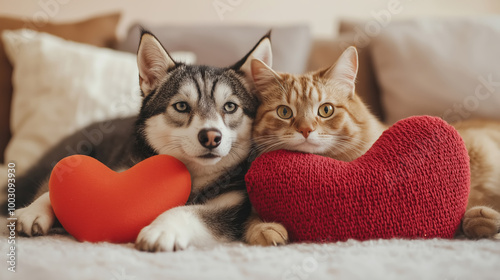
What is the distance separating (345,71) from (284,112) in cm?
24

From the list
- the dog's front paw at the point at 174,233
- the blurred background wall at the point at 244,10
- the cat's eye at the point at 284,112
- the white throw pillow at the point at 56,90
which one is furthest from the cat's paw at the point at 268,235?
the blurred background wall at the point at 244,10

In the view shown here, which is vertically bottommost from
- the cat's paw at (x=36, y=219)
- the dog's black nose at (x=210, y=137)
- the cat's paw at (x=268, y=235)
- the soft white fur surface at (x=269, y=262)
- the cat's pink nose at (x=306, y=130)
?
the cat's paw at (x=36, y=219)

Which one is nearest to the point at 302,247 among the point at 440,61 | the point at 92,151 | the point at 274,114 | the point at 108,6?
the point at 274,114

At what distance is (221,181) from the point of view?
1.07 metres

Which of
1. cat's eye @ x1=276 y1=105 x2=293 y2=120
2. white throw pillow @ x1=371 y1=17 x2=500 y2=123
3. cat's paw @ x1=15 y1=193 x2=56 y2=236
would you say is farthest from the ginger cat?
cat's paw @ x1=15 y1=193 x2=56 y2=236

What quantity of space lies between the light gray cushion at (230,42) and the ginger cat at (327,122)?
75 centimetres

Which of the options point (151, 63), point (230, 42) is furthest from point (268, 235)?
point (230, 42)

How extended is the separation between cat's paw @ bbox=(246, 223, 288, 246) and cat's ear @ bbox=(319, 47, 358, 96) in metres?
0.54

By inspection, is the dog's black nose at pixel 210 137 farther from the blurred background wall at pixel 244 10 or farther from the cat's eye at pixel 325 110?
the blurred background wall at pixel 244 10

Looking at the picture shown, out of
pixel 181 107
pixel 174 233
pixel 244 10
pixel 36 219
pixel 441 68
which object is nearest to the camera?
pixel 174 233

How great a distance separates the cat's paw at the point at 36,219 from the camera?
897mm

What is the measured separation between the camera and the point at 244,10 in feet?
8.34

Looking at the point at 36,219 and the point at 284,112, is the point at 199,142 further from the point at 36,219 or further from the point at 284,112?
the point at 36,219

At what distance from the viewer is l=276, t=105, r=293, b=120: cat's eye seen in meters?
1.09
